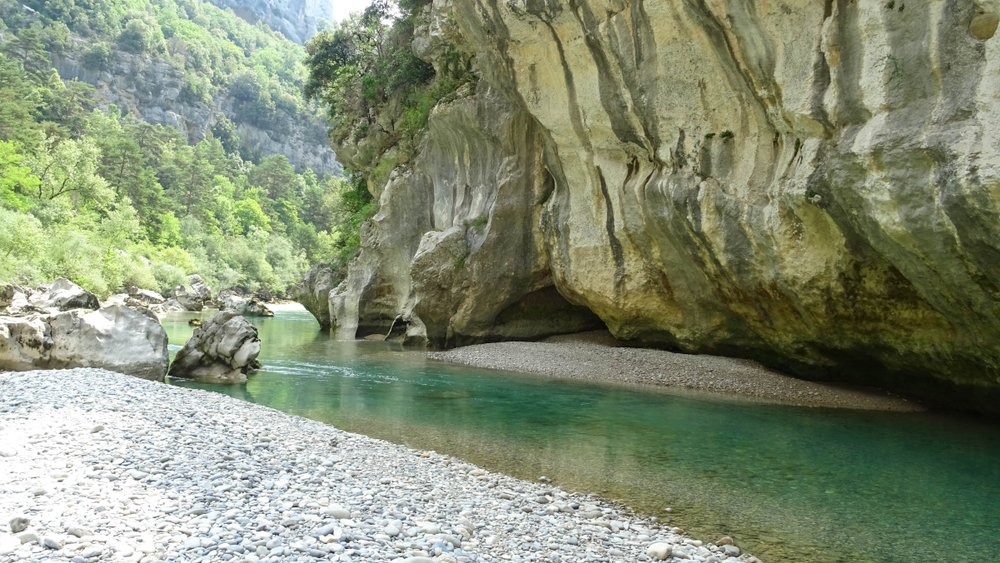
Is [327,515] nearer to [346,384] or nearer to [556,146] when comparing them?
[346,384]

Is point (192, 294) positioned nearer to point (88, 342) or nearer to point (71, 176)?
point (71, 176)

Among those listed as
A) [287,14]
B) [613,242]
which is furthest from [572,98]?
[287,14]

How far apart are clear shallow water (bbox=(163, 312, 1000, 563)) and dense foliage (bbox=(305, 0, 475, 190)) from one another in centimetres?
1320

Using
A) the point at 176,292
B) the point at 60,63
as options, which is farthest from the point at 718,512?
the point at 60,63

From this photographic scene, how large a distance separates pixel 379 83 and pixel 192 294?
23.7 m

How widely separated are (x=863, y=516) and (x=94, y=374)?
1151cm

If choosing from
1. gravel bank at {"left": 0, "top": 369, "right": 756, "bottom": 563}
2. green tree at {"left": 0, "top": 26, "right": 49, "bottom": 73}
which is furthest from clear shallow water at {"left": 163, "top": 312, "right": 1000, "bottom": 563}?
green tree at {"left": 0, "top": 26, "right": 49, "bottom": 73}

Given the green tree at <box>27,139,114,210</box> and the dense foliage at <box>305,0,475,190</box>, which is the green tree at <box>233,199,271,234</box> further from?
the dense foliage at <box>305,0,475,190</box>

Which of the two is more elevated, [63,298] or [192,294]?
[192,294]

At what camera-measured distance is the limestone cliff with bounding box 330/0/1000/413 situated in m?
8.50

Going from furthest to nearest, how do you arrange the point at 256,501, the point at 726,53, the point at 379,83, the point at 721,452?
the point at 379,83 → the point at 726,53 → the point at 721,452 → the point at 256,501

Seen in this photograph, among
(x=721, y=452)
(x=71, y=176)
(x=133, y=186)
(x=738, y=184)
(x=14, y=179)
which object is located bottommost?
(x=721, y=452)

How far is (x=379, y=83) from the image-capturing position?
28.2 meters

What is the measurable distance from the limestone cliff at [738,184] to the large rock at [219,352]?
702cm
